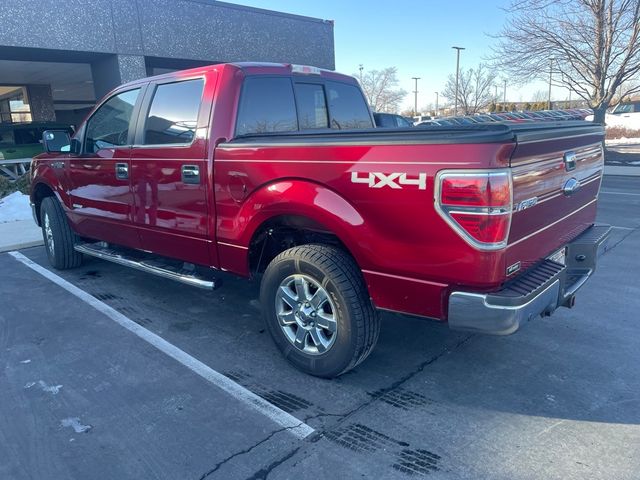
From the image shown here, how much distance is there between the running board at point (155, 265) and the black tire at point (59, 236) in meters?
0.26

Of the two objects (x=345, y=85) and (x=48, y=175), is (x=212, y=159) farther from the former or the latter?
(x=48, y=175)

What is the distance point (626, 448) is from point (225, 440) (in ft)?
6.78

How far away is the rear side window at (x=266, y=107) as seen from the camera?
3.79 m

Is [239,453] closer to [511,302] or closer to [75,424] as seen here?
[75,424]

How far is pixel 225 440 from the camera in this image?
2.71 meters

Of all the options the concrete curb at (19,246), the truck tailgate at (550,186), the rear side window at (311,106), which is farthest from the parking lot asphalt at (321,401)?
the concrete curb at (19,246)

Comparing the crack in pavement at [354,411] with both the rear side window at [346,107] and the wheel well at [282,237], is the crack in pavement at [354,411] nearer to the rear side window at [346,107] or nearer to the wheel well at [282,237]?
the wheel well at [282,237]

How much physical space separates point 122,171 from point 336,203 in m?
2.48

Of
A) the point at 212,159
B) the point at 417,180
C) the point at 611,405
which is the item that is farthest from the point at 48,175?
the point at 611,405

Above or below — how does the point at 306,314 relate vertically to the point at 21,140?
below

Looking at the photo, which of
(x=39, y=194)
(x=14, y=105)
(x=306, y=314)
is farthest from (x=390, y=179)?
(x=14, y=105)

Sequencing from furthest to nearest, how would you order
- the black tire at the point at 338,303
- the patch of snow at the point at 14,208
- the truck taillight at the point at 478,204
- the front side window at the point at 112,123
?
the patch of snow at the point at 14,208 < the front side window at the point at 112,123 < the black tire at the point at 338,303 < the truck taillight at the point at 478,204

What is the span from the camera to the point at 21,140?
1550 cm

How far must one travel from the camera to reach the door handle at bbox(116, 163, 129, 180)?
14.8 feet
